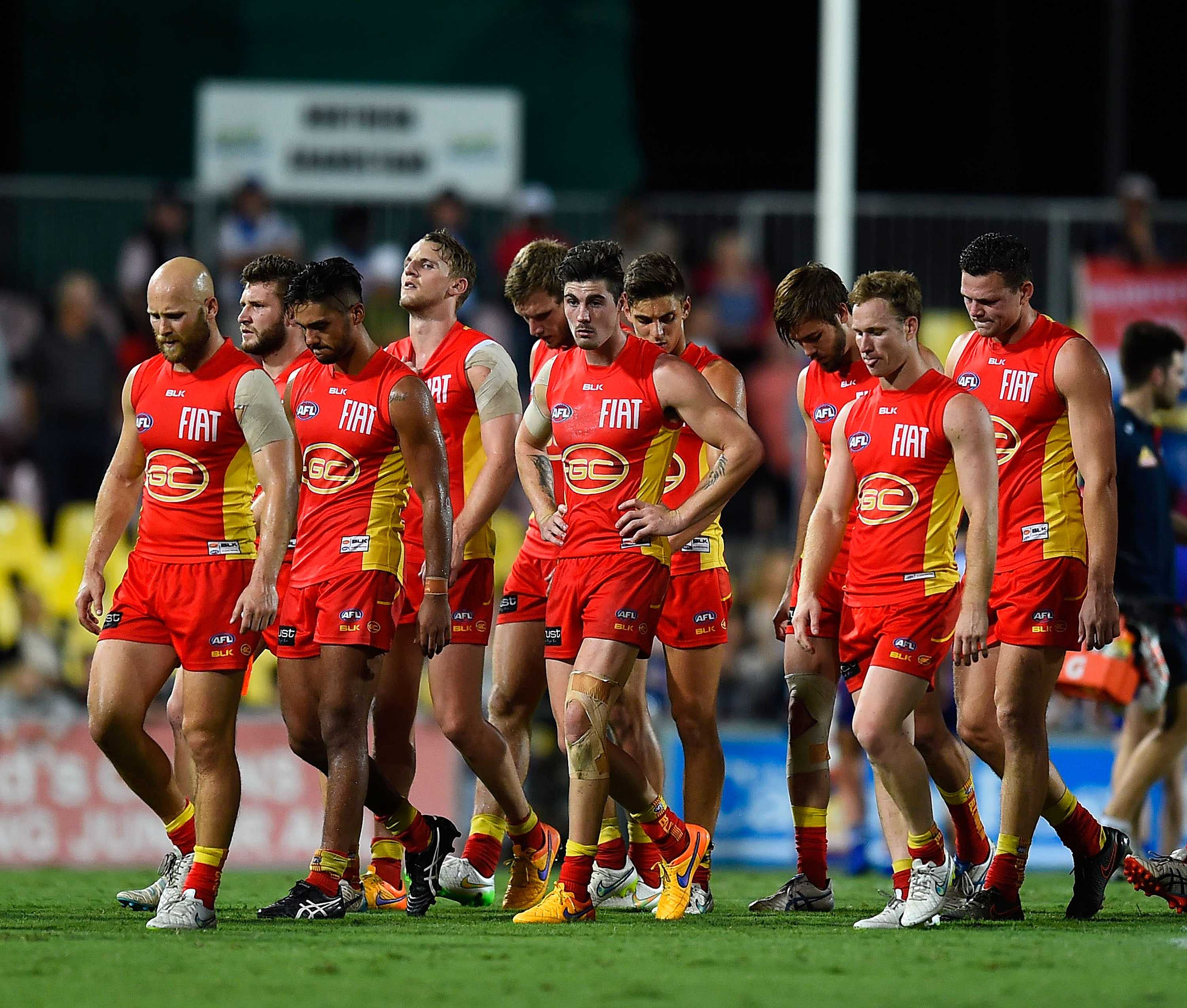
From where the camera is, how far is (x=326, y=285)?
27.9 feet

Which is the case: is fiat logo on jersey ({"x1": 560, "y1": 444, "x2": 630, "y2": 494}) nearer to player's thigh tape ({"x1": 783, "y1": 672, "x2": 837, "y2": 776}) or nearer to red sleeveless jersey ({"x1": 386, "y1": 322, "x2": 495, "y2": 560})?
red sleeveless jersey ({"x1": 386, "y1": 322, "x2": 495, "y2": 560})

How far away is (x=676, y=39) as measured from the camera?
26797 millimetres

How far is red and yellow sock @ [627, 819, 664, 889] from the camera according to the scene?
9.32 metres

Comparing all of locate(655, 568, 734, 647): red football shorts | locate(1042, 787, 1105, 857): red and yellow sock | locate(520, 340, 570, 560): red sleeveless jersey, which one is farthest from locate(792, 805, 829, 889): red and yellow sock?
locate(520, 340, 570, 560): red sleeveless jersey

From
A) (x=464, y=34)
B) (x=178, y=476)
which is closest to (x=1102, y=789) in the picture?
(x=178, y=476)

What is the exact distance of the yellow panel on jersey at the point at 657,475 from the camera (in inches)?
329

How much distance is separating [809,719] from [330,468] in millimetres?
2380

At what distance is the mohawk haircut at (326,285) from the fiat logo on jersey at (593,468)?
1165 millimetres

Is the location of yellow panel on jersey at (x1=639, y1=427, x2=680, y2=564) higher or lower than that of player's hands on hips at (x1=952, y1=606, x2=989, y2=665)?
higher

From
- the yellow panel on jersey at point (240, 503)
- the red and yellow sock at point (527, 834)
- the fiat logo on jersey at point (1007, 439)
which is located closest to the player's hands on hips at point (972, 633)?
the fiat logo on jersey at point (1007, 439)

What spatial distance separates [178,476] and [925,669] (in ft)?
10.3

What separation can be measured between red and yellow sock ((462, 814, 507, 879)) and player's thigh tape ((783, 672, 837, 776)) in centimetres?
149

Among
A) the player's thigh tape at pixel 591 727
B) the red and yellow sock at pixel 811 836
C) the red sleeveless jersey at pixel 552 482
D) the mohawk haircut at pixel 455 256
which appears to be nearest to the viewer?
the player's thigh tape at pixel 591 727

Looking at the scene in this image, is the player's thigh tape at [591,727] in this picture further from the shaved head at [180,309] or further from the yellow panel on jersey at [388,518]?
the shaved head at [180,309]
